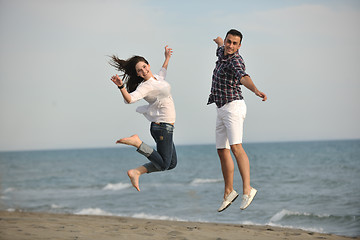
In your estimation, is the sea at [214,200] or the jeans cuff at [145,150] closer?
the jeans cuff at [145,150]

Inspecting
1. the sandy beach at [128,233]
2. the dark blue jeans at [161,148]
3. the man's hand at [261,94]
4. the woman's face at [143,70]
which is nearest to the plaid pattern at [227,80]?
the man's hand at [261,94]

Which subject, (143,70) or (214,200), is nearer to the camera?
(143,70)

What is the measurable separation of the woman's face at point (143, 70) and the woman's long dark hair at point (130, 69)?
3.1 inches

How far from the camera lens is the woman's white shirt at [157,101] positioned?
5754mm

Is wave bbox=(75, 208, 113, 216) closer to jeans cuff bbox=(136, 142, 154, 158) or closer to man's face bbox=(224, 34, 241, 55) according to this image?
jeans cuff bbox=(136, 142, 154, 158)

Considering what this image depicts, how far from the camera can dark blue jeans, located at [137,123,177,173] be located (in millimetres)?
5820

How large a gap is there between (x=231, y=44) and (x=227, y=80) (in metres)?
0.42

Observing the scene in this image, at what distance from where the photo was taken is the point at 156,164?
5844 millimetres

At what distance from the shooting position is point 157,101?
5.86 meters

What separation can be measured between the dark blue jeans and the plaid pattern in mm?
677

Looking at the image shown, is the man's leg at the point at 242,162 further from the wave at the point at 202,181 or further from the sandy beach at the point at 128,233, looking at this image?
the wave at the point at 202,181

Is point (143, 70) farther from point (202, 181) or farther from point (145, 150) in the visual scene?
point (202, 181)

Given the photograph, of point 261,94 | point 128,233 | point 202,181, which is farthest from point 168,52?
point 202,181

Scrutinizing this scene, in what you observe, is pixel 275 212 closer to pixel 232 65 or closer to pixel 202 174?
pixel 232 65
